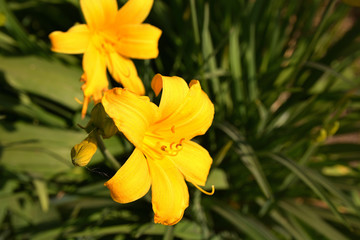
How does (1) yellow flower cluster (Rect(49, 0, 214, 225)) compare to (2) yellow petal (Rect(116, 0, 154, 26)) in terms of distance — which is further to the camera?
A: (2) yellow petal (Rect(116, 0, 154, 26))

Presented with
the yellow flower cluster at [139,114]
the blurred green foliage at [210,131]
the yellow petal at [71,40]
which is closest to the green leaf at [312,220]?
the blurred green foliage at [210,131]

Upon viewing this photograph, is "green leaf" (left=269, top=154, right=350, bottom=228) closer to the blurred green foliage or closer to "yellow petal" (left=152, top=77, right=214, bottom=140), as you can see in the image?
the blurred green foliage

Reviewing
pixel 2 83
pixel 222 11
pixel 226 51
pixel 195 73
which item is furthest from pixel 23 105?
pixel 222 11

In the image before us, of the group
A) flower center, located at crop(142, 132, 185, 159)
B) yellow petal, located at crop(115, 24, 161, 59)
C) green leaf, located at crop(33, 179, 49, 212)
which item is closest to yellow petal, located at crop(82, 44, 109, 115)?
yellow petal, located at crop(115, 24, 161, 59)

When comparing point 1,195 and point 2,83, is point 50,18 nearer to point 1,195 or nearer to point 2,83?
point 2,83

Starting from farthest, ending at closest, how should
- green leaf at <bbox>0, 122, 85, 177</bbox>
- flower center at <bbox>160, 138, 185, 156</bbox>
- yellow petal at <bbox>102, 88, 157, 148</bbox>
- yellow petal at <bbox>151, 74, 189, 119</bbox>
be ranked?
green leaf at <bbox>0, 122, 85, 177</bbox>
flower center at <bbox>160, 138, 185, 156</bbox>
yellow petal at <bbox>151, 74, 189, 119</bbox>
yellow petal at <bbox>102, 88, 157, 148</bbox>

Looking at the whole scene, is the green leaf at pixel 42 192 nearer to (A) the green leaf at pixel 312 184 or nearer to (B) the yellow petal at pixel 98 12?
(B) the yellow petal at pixel 98 12

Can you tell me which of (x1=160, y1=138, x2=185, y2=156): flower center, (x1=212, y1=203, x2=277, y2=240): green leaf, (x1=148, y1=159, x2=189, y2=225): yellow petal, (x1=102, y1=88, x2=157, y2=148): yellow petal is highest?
(x1=102, y1=88, x2=157, y2=148): yellow petal

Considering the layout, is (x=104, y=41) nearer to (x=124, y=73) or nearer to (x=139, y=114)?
(x=124, y=73)
